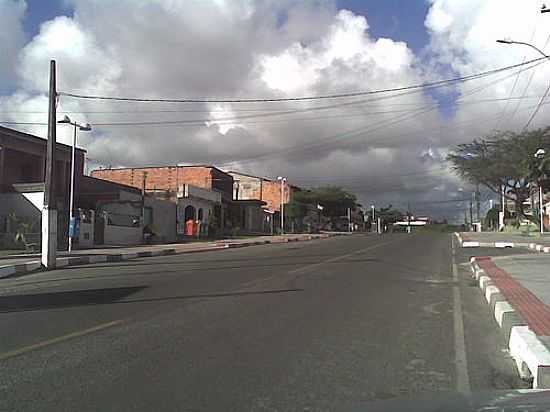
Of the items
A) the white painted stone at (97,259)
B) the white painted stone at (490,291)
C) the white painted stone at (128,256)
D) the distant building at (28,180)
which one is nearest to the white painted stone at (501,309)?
the white painted stone at (490,291)

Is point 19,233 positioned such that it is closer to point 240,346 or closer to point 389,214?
point 240,346

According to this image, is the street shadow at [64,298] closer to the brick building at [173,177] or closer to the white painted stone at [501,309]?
the white painted stone at [501,309]

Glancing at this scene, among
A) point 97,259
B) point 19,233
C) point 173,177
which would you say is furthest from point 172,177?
point 97,259

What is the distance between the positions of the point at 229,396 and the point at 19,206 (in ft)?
109

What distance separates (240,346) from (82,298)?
219 inches

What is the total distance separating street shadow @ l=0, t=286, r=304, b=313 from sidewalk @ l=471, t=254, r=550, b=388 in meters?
4.48

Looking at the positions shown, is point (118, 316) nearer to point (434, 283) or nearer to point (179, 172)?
point (434, 283)

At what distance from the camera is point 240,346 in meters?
7.74

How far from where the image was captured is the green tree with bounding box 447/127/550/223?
2554 inches

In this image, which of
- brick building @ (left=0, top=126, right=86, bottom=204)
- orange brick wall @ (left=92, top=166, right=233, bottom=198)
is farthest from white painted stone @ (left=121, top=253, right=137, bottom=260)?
orange brick wall @ (left=92, top=166, right=233, bottom=198)

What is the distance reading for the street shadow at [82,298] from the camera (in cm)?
1120

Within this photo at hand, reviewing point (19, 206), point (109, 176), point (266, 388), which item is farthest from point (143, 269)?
point (109, 176)

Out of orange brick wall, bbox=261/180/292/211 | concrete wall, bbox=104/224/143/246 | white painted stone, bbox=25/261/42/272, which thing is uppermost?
orange brick wall, bbox=261/180/292/211

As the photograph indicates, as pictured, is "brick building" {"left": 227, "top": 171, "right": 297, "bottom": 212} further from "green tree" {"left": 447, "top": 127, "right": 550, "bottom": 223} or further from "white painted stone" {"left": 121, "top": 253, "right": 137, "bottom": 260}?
"white painted stone" {"left": 121, "top": 253, "right": 137, "bottom": 260}
